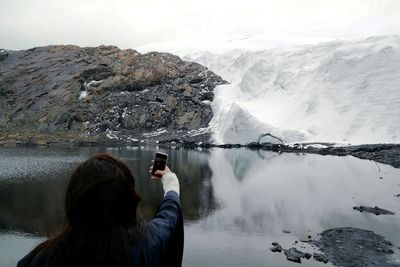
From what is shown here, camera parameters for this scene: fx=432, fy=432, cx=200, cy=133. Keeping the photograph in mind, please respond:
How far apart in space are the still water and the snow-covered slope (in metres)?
18.8

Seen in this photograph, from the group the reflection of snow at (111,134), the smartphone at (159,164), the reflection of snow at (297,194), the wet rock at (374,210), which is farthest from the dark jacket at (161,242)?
the reflection of snow at (111,134)

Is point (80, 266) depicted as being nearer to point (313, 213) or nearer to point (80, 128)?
point (313, 213)

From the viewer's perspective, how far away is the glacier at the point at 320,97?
68625 mm

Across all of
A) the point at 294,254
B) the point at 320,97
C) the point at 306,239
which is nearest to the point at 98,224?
the point at 294,254

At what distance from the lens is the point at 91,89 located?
323 feet

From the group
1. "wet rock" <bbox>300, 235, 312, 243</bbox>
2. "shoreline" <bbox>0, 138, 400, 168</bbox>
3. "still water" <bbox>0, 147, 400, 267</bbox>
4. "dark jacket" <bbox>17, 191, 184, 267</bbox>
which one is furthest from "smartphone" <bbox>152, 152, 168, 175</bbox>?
"shoreline" <bbox>0, 138, 400, 168</bbox>

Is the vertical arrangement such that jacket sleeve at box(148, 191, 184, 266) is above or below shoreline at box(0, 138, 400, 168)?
above

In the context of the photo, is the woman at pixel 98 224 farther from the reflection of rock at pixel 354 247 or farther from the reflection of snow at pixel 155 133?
the reflection of snow at pixel 155 133

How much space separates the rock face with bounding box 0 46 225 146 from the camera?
8825 cm

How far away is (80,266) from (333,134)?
71.1 metres

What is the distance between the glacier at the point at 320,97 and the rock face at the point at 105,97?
676 centimetres

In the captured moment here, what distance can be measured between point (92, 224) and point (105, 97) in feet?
312

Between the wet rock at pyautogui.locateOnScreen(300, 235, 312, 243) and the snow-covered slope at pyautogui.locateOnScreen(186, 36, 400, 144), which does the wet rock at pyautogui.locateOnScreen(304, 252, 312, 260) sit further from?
the snow-covered slope at pyautogui.locateOnScreen(186, 36, 400, 144)

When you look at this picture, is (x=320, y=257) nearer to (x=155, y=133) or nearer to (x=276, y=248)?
(x=276, y=248)
